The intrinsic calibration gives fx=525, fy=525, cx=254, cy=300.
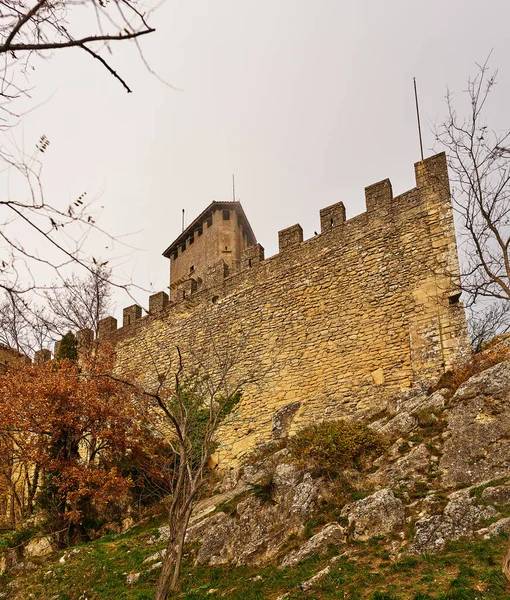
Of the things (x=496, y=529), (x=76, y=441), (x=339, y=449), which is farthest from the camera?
→ (x=76, y=441)

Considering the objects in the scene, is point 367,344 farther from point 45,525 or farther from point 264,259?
point 45,525

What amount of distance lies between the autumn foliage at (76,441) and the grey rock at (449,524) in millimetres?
7119

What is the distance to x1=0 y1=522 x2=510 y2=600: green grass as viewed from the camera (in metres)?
5.71

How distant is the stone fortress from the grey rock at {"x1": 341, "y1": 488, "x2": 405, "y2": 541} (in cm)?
346

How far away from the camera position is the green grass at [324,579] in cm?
571

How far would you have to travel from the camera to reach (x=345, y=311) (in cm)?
1338

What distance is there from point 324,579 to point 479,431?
357 centimetres

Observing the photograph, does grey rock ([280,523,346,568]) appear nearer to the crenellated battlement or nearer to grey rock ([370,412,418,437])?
grey rock ([370,412,418,437])

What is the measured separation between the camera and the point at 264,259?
15.8m

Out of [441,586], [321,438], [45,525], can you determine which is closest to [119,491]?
[45,525]

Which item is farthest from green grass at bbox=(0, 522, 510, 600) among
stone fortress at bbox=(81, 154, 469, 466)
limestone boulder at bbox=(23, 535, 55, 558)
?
stone fortress at bbox=(81, 154, 469, 466)

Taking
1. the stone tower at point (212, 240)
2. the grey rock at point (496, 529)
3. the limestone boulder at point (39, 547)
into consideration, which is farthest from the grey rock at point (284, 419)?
the stone tower at point (212, 240)

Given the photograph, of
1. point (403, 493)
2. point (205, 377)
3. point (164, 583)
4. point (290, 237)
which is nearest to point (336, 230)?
point (290, 237)

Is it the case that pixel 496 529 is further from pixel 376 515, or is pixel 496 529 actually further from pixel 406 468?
pixel 406 468
